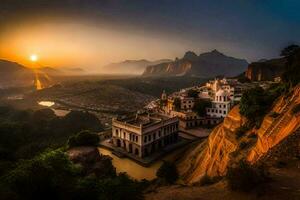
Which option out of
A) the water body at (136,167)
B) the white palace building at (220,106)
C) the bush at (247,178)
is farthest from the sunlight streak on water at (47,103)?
the bush at (247,178)

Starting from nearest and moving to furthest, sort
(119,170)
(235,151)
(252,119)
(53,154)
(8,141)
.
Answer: (53,154) < (235,151) < (252,119) < (119,170) < (8,141)

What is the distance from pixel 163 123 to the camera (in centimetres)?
4209

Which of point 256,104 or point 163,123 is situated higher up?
point 256,104

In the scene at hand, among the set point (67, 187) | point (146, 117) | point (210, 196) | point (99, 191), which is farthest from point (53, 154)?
point (146, 117)

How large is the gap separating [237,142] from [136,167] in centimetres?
1538

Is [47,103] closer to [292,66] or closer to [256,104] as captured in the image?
[256,104]

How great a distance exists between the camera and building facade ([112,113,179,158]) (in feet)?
125

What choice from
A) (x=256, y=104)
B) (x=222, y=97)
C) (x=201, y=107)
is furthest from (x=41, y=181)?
(x=222, y=97)

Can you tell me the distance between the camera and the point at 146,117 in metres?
45.1

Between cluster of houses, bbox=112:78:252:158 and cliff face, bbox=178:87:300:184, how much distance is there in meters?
6.95

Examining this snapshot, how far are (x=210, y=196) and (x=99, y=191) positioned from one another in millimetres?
5998

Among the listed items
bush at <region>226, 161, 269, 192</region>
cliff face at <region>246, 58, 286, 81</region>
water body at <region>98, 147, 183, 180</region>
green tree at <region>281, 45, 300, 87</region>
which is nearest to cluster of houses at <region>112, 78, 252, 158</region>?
water body at <region>98, 147, 183, 180</region>

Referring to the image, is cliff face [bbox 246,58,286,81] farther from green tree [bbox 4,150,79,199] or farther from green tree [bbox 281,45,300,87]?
green tree [bbox 4,150,79,199]

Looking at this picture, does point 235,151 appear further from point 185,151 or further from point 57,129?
point 57,129
